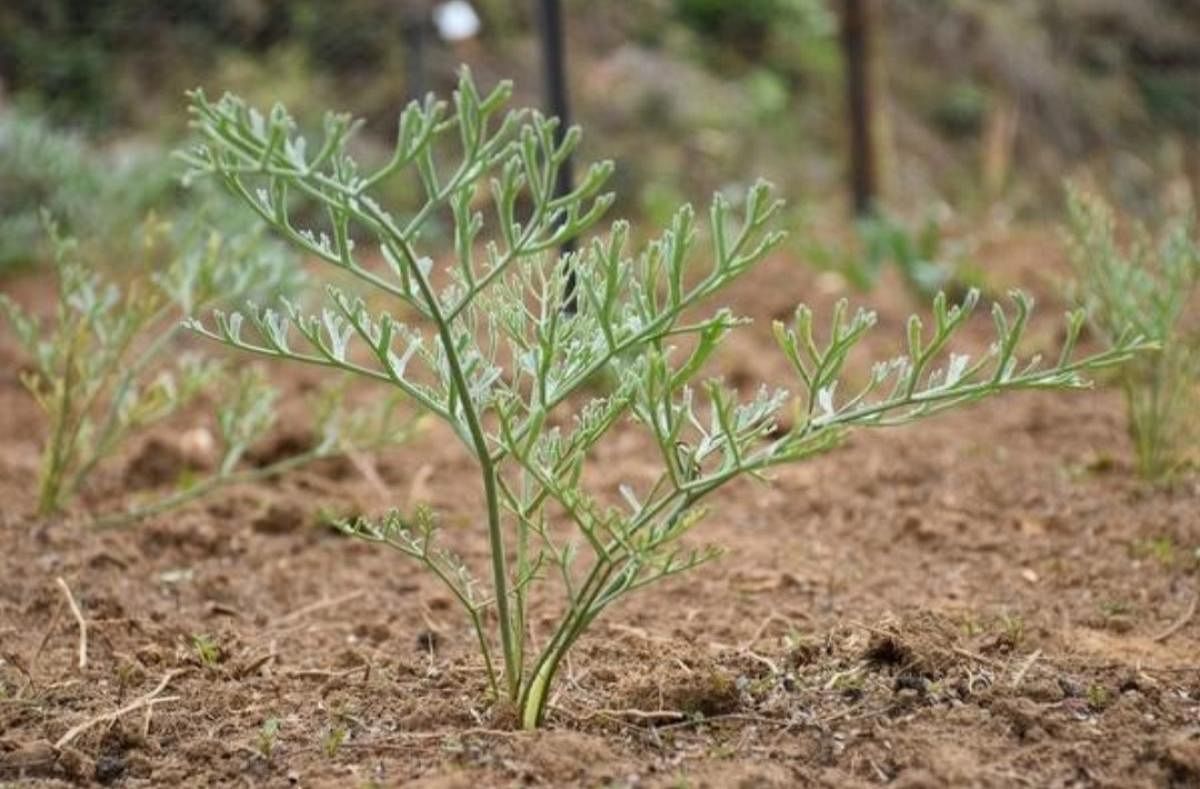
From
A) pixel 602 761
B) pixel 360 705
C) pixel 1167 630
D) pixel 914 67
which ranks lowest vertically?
pixel 602 761

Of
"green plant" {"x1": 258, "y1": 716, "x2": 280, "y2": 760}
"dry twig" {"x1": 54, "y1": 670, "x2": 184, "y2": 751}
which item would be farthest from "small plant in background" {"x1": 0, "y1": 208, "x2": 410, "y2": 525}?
"green plant" {"x1": 258, "y1": 716, "x2": 280, "y2": 760}

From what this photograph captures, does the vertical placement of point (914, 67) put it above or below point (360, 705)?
above

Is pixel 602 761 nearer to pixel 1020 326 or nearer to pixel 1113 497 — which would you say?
pixel 1020 326

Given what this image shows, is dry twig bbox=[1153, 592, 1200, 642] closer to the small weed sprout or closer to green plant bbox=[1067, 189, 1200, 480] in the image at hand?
green plant bbox=[1067, 189, 1200, 480]

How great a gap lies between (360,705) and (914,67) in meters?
8.12

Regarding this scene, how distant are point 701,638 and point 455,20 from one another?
4.98 m

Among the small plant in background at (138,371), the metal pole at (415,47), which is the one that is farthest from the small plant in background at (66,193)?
the small plant in background at (138,371)

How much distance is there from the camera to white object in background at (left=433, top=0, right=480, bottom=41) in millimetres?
6277

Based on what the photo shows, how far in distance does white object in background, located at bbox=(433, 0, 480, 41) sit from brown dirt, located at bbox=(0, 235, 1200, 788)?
363cm

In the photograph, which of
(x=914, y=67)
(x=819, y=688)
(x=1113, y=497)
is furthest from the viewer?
(x=914, y=67)

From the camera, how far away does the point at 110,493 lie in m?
2.71

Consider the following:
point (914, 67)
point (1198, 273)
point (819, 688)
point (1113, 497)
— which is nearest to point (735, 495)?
point (1113, 497)

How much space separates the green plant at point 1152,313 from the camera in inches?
96.5

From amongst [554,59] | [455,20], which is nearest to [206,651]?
[554,59]
